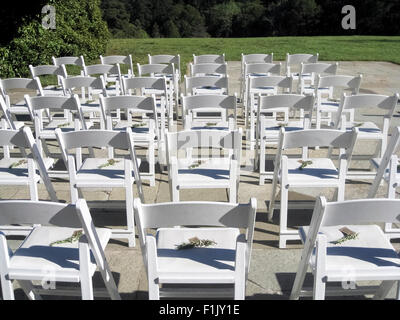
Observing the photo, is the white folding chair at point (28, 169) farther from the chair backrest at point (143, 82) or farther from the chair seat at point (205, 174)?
the chair backrest at point (143, 82)

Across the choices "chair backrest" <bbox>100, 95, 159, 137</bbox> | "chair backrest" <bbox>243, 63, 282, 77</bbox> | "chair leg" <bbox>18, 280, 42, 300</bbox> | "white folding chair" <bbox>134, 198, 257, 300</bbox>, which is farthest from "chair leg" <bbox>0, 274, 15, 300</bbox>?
"chair backrest" <bbox>243, 63, 282, 77</bbox>

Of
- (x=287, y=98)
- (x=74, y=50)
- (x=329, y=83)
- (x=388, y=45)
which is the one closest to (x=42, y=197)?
(x=287, y=98)

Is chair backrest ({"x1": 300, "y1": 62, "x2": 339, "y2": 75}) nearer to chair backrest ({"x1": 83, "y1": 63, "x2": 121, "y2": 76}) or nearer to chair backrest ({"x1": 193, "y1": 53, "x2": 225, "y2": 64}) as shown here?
chair backrest ({"x1": 193, "y1": 53, "x2": 225, "y2": 64})

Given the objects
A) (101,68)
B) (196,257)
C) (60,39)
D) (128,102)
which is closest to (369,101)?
(128,102)

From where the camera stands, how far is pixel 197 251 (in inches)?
122

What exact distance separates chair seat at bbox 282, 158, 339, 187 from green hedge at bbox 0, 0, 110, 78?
9.58m

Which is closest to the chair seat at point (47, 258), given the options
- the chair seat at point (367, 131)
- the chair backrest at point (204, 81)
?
the chair seat at point (367, 131)

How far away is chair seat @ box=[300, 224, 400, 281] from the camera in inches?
113

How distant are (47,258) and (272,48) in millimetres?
16625

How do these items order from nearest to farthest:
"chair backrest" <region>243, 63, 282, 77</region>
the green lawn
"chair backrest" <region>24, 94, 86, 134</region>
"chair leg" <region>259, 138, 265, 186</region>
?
"chair leg" <region>259, 138, 265, 186</region> → "chair backrest" <region>24, 94, 86, 134</region> → "chair backrest" <region>243, 63, 282, 77</region> → the green lawn

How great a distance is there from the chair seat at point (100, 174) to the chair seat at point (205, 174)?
1.75ft

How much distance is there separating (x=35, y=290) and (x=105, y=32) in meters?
13.8

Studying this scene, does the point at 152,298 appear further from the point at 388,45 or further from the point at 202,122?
the point at 388,45
